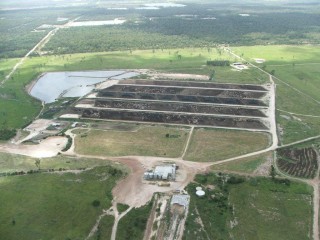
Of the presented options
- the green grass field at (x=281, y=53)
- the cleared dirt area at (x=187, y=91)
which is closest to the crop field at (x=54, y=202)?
the cleared dirt area at (x=187, y=91)

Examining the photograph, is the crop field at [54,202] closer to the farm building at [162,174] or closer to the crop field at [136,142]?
the farm building at [162,174]

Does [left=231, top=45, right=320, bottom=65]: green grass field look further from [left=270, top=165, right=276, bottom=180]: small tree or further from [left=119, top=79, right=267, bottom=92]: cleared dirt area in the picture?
[left=270, top=165, right=276, bottom=180]: small tree

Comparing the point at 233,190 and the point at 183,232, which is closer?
the point at 183,232

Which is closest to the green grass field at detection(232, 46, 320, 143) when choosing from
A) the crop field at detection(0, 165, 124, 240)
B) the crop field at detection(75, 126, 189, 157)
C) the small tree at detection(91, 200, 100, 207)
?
the crop field at detection(75, 126, 189, 157)

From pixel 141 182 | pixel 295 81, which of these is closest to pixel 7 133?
pixel 141 182

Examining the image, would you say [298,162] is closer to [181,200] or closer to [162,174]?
[162,174]

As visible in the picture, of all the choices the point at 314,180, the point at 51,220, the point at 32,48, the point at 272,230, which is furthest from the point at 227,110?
the point at 32,48

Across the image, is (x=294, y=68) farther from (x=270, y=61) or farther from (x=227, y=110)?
(x=227, y=110)
